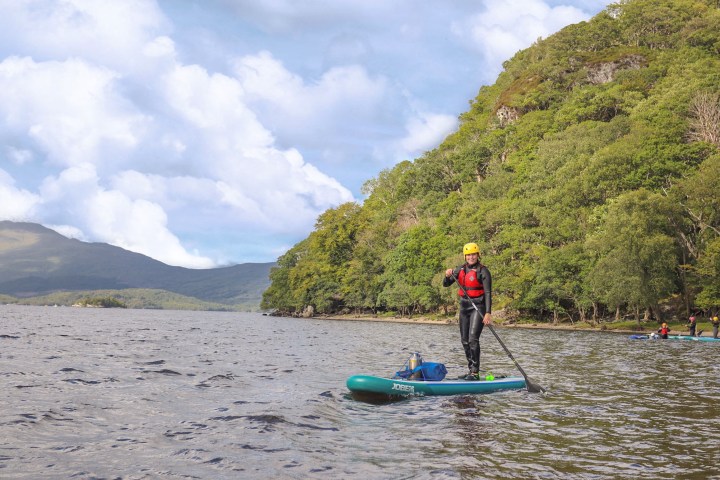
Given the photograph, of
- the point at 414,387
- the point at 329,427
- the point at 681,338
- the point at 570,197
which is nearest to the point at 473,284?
the point at 414,387

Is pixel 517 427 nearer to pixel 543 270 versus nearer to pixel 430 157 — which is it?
pixel 543 270

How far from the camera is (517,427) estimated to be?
1126 centimetres

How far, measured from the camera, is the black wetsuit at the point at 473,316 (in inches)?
671

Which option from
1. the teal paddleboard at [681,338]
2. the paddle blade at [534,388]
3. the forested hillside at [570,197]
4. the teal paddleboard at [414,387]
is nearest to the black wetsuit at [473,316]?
the teal paddleboard at [414,387]

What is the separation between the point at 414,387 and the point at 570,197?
74.9 m

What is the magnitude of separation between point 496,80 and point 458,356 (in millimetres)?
188212

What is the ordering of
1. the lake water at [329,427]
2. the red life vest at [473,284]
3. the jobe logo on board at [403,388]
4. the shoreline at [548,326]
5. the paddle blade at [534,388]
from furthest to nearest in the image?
the shoreline at [548,326]
the red life vest at [473,284]
the paddle blade at [534,388]
the jobe logo on board at [403,388]
the lake water at [329,427]

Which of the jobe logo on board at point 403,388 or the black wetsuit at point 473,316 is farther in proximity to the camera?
the black wetsuit at point 473,316

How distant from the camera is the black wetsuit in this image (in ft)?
55.9

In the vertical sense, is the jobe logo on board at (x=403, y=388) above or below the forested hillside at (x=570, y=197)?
below

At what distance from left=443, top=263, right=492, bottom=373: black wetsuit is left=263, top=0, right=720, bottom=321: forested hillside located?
51.6 metres

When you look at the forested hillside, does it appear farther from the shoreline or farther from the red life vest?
the red life vest

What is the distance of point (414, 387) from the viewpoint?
15.2m

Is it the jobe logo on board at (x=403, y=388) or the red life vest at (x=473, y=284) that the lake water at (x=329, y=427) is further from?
the red life vest at (x=473, y=284)
